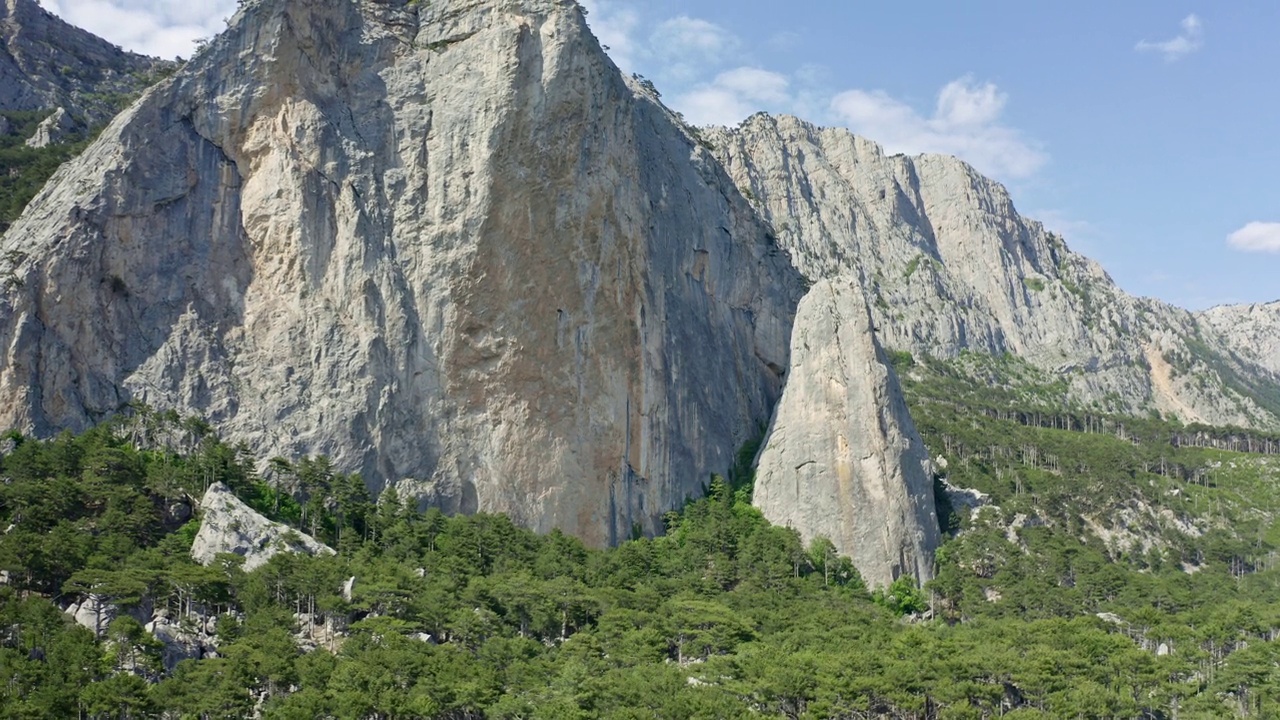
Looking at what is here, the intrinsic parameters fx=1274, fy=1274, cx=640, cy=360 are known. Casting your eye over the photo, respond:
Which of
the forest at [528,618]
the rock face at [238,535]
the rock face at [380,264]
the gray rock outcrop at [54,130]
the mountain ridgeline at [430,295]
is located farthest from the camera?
the gray rock outcrop at [54,130]

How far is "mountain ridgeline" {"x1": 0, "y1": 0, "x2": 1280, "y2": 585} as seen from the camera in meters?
65.7

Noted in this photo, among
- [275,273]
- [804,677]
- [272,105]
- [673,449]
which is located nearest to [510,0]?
[272,105]

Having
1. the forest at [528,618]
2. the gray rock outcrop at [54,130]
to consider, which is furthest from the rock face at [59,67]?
the forest at [528,618]

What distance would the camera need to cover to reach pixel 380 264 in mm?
69188

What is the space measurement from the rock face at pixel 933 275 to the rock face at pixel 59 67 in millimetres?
79216

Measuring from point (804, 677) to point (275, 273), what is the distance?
35904 mm

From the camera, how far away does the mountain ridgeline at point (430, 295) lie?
6569 centimetres

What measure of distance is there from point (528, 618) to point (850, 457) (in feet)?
87.4

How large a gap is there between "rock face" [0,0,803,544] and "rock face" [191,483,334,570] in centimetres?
776

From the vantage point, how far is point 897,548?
75.1 m

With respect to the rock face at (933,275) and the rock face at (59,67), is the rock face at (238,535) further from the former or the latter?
the rock face at (933,275)

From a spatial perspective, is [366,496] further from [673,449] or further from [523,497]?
[673,449]

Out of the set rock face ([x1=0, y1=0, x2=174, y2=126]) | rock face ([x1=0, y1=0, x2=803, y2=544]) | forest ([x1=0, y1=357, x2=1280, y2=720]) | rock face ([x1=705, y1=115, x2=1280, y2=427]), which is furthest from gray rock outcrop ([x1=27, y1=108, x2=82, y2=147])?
rock face ([x1=705, y1=115, x2=1280, y2=427])

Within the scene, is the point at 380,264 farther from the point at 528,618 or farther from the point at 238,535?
the point at 528,618
